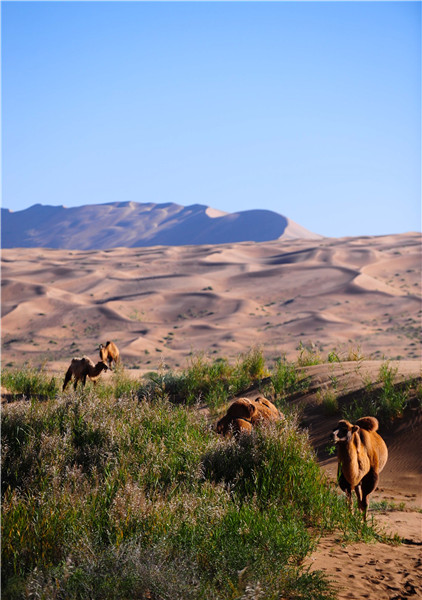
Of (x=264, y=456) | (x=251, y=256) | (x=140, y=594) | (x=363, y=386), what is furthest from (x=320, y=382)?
(x=251, y=256)

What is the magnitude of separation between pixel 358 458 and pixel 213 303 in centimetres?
4397

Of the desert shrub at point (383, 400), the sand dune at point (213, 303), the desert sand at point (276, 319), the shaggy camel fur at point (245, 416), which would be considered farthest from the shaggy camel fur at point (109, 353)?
the sand dune at point (213, 303)

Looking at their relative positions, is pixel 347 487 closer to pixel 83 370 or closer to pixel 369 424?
pixel 369 424

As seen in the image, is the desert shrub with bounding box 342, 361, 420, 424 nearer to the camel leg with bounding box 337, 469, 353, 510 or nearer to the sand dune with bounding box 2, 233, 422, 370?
the camel leg with bounding box 337, 469, 353, 510

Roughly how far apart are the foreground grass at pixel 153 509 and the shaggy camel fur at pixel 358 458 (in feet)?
0.71

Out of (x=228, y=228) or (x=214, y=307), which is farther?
(x=228, y=228)

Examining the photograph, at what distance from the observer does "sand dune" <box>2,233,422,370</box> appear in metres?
36.8

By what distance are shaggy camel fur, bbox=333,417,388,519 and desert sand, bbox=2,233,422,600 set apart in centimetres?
40

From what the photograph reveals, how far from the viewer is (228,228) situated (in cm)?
17875

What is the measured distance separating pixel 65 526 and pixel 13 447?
7.36 ft

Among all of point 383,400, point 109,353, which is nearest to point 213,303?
point 109,353

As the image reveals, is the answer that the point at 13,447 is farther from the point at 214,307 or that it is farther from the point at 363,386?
the point at 214,307

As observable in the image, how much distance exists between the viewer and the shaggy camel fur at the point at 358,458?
5.52m

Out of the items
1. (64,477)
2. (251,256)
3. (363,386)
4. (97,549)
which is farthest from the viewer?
(251,256)
